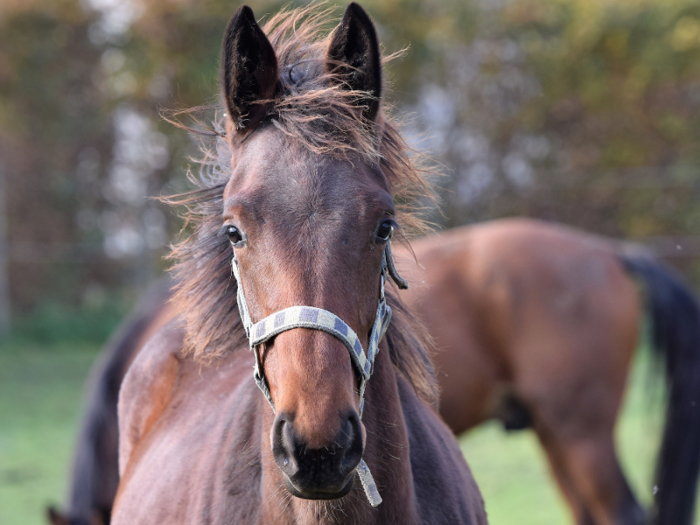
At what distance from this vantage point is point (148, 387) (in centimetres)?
264

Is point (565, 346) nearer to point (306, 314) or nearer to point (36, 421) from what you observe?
point (306, 314)

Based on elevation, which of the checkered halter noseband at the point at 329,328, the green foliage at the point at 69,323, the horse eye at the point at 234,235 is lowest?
the green foliage at the point at 69,323

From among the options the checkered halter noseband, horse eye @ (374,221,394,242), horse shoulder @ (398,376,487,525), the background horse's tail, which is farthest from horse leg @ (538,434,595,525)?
horse eye @ (374,221,394,242)

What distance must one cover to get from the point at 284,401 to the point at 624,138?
9634 millimetres

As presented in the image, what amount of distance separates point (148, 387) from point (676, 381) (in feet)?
10.9

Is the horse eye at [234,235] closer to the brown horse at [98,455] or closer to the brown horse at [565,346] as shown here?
the brown horse at [98,455]

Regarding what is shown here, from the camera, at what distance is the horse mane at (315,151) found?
1640 millimetres

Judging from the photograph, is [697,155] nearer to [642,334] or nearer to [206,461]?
[642,334]

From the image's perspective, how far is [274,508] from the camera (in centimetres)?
166

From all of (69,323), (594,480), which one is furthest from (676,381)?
(69,323)

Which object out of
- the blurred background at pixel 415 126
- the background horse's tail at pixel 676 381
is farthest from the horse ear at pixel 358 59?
the blurred background at pixel 415 126

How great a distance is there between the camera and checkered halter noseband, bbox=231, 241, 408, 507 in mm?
1418

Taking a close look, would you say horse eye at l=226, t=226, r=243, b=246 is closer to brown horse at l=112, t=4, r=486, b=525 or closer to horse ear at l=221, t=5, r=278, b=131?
brown horse at l=112, t=4, r=486, b=525

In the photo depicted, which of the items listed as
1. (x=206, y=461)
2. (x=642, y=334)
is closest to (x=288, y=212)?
(x=206, y=461)
